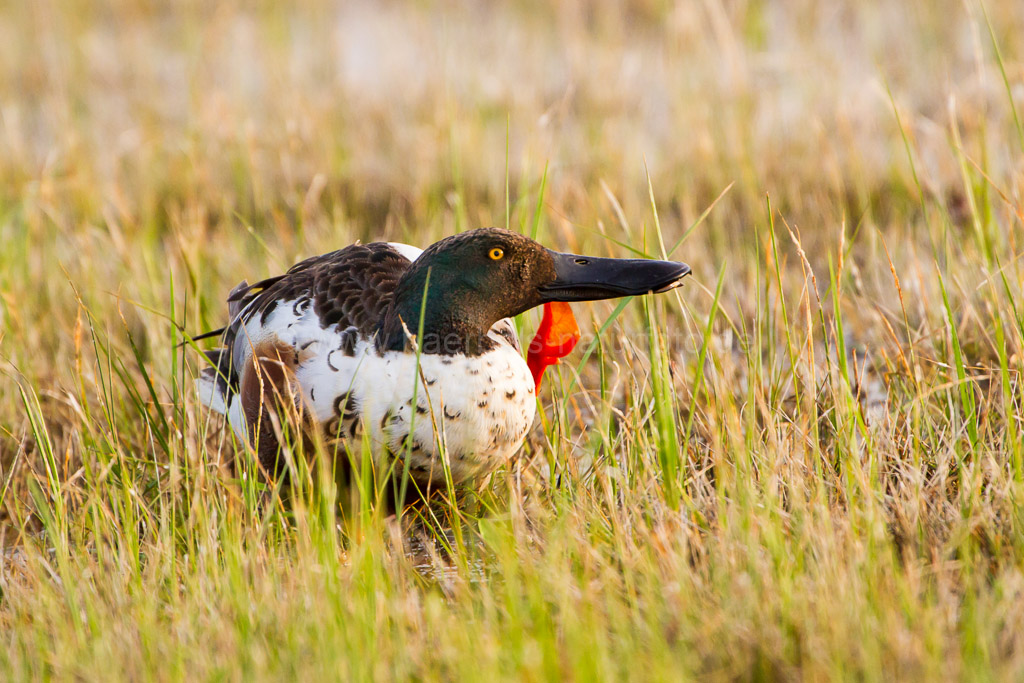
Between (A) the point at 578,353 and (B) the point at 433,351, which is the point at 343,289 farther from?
(A) the point at 578,353

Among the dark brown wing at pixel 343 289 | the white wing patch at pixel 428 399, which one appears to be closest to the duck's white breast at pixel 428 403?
the white wing patch at pixel 428 399

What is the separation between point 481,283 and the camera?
8.29 feet

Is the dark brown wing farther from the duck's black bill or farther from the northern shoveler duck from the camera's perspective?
the duck's black bill

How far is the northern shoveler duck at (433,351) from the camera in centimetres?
244

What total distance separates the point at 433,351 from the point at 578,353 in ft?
4.02

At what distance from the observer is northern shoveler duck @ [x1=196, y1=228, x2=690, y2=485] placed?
8.02 ft

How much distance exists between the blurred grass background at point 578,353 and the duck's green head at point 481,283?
143 millimetres

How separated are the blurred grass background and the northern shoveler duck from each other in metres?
0.16

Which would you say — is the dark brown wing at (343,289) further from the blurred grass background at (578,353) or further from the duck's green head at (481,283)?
the blurred grass background at (578,353)

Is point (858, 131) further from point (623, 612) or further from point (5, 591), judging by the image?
point (5, 591)

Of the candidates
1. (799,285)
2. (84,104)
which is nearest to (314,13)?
(84,104)

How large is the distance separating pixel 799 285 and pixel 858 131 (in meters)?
1.87

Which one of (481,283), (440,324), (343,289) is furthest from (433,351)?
(343,289)

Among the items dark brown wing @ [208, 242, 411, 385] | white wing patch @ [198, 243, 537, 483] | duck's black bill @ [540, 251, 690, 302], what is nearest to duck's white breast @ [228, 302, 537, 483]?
white wing patch @ [198, 243, 537, 483]
